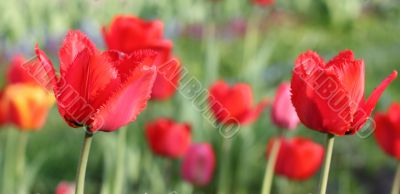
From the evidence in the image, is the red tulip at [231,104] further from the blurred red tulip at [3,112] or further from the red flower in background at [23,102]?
the blurred red tulip at [3,112]

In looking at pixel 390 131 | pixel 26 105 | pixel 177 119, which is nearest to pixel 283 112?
pixel 390 131

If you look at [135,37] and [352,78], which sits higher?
A: [135,37]

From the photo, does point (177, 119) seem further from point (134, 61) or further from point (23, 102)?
point (134, 61)

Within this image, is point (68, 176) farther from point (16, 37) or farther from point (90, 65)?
point (90, 65)

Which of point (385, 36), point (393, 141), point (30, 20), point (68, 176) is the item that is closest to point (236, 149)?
point (68, 176)

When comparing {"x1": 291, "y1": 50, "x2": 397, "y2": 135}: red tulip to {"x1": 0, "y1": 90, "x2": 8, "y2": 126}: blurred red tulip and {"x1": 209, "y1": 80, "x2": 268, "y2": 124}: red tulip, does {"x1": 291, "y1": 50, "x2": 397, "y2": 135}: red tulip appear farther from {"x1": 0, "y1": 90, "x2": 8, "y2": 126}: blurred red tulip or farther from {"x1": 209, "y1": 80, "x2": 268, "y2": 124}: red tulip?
{"x1": 0, "y1": 90, "x2": 8, "y2": 126}: blurred red tulip

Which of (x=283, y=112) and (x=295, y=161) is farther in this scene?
(x=295, y=161)
